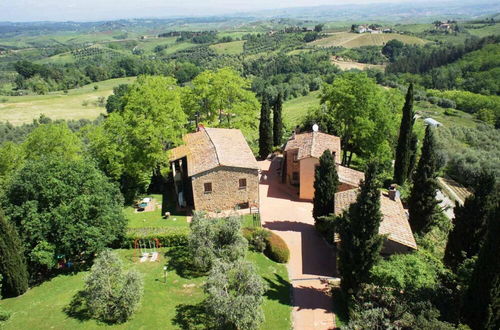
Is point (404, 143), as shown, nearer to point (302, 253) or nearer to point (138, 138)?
point (302, 253)

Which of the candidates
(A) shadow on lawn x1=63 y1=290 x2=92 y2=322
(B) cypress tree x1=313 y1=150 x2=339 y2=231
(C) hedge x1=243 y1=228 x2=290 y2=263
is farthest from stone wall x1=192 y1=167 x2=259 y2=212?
(A) shadow on lawn x1=63 y1=290 x2=92 y2=322

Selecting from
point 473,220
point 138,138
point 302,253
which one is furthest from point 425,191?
point 138,138

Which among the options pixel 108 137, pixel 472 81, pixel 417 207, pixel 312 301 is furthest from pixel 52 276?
pixel 472 81

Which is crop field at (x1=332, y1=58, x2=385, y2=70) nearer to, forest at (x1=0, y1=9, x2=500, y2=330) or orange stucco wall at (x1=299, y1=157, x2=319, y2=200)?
forest at (x1=0, y1=9, x2=500, y2=330)

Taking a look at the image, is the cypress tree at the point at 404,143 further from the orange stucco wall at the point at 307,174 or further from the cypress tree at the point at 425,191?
the orange stucco wall at the point at 307,174

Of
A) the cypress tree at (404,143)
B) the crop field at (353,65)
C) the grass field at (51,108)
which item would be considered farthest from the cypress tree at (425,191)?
the crop field at (353,65)

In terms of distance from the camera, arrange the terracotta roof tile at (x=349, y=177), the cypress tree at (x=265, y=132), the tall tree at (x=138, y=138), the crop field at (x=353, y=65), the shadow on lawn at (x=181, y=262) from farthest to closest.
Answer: the crop field at (x=353, y=65), the cypress tree at (x=265, y=132), the tall tree at (x=138, y=138), the terracotta roof tile at (x=349, y=177), the shadow on lawn at (x=181, y=262)

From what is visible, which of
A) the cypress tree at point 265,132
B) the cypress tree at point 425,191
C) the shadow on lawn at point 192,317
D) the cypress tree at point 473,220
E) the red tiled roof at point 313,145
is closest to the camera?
the shadow on lawn at point 192,317
